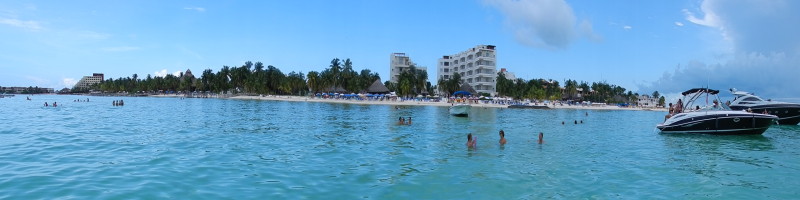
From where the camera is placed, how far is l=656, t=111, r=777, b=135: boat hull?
25.8 metres

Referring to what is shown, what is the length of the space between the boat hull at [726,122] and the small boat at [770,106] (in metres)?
12.0

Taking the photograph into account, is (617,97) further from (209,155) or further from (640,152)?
(209,155)

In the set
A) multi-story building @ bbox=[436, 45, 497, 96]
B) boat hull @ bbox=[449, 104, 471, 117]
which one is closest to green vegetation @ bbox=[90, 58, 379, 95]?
multi-story building @ bbox=[436, 45, 497, 96]

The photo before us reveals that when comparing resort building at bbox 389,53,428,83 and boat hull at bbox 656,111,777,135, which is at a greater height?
resort building at bbox 389,53,428,83

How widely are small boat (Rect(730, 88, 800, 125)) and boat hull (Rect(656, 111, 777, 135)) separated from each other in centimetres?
1196

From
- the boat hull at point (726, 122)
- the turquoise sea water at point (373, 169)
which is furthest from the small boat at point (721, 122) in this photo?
the turquoise sea water at point (373, 169)

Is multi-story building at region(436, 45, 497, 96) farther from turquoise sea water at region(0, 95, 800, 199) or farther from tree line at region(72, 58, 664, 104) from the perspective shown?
turquoise sea water at region(0, 95, 800, 199)

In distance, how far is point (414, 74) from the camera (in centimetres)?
12481

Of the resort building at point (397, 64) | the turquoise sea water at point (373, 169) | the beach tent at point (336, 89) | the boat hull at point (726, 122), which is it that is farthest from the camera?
the resort building at point (397, 64)

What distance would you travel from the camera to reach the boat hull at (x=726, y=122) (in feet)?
84.7

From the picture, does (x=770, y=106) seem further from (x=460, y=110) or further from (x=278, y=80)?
(x=278, y=80)

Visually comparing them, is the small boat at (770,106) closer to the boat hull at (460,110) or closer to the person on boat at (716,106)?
the person on boat at (716,106)

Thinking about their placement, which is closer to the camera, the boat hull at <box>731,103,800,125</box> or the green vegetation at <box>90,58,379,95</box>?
the boat hull at <box>731,103,800,125</box>

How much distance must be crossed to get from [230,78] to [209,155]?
14407 centimetres
